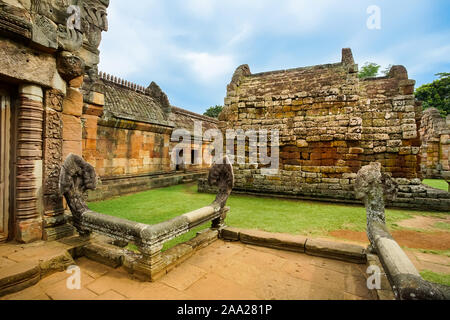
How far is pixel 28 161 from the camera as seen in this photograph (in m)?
3.03

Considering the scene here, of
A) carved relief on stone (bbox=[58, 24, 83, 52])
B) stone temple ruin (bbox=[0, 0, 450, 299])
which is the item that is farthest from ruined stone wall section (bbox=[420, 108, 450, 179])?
carved relief on stone (bbox=[58, 24, 83, 52])

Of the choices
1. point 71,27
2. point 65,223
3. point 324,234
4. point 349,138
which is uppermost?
point 71,27

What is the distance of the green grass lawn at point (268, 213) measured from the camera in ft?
16.3

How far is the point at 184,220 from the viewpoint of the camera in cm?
313

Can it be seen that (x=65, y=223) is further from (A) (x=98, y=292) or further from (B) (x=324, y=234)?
(B) (x=324, y=234)

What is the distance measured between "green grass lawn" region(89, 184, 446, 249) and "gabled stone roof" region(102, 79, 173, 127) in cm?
373

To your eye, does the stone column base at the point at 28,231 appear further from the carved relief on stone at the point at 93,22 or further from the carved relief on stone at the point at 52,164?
the carved relief on stone at the point at 93,22

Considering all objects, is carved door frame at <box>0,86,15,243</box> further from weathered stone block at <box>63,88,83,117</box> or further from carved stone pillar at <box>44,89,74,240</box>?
weathered stone block at <box>63,88,83,117</box>

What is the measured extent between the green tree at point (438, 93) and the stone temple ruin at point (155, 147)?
12.1 meters

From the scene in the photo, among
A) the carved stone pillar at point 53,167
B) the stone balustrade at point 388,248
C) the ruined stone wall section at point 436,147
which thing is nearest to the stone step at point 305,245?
the stone balustrade at point 388,248

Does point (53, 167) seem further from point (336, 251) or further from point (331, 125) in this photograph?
point (331, 125)

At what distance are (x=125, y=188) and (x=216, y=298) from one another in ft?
25.6

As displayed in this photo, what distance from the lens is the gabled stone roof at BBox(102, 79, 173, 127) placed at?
9.14m
